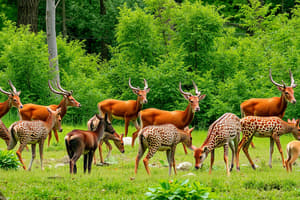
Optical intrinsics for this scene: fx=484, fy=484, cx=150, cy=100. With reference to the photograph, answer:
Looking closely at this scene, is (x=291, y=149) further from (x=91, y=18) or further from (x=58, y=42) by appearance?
(x=91, y=18)

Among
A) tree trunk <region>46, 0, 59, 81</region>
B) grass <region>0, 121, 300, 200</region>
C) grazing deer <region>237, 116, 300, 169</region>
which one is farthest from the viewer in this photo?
tree trunk <region>46, 0, 59, 81</region>

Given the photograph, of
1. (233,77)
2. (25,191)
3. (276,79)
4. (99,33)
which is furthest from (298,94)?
(99,33)

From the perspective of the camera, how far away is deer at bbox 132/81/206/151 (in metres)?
14.2

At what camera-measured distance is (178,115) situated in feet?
48.2

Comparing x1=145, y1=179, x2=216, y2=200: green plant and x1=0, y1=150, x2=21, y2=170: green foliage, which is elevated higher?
x1=145, y1=179, x2=216, y2=200: green plant

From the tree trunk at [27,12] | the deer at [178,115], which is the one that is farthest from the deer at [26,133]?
the tree trunk at [27,12]

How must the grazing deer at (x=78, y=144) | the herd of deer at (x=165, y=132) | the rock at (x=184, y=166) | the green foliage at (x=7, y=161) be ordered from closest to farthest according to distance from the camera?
1. the grazing deer at (x=78, y=144)
2. the herd of deer at (x=165, y=132)
3. the green foliage at (x=7, y=161)
4. the rock at (x=184, y=166)

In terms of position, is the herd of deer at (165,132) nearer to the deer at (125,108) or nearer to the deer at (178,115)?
the deer at (178,115)

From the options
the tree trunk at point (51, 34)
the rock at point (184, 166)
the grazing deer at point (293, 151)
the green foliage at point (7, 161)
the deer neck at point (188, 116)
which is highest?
the tree trunk at point (51, 34)

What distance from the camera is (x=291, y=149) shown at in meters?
11.2

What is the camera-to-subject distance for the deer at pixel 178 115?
14.2 meters

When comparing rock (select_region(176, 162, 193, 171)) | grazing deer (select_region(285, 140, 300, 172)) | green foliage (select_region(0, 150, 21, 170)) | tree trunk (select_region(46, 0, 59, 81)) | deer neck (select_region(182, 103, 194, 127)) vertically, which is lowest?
rock (select_region(176, 162, 193, 171))

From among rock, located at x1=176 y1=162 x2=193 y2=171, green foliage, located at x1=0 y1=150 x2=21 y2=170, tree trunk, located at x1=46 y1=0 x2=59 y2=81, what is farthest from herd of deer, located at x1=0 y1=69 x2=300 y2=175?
tree trunk, located at x1=46 y1=0 x2=59 y2=81

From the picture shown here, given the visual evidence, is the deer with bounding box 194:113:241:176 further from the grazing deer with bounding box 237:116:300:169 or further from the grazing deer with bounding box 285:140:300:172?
the grazing deer with bounding box 285:140:300:172
